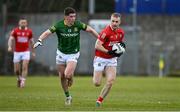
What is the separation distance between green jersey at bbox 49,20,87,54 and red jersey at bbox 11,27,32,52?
1044 cm

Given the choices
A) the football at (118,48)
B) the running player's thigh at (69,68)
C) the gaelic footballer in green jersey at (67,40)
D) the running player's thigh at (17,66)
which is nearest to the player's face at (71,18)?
the gaelic footballer in green jersey at (67,40)

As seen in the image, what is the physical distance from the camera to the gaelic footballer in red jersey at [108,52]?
20.4 meters

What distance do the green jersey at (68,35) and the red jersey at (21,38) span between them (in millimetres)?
10443

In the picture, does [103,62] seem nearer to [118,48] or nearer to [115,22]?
[118,48]

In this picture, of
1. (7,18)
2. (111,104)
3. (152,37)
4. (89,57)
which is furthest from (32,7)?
(111,104)

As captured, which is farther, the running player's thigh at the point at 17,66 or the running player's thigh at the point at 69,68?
the running player's thigh at the point at 17,66

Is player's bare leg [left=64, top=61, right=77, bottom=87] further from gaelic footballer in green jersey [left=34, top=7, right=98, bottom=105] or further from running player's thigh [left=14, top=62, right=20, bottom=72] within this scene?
running player's thigh [left=14, top=62, right=20, bottom=72]

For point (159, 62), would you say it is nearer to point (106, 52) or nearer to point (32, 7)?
point (32, 7)

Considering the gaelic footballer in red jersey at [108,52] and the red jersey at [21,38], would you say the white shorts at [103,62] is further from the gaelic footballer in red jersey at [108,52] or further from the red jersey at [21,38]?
the red jersey at [21,38]

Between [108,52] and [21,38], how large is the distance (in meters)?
12.1

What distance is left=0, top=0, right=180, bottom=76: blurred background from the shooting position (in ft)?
176

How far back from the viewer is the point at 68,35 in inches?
838

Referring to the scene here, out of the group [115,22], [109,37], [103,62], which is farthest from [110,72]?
[115,22]

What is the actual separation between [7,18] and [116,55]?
34.7 metres
